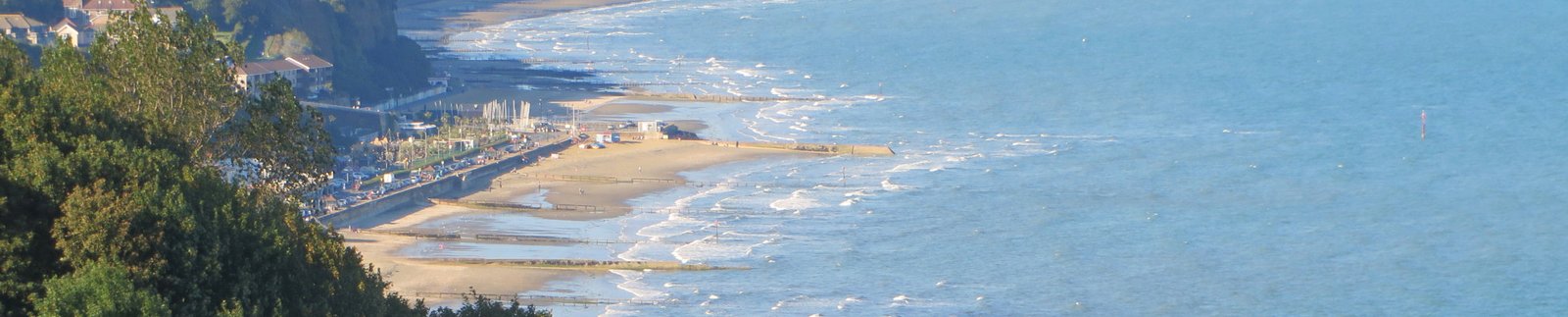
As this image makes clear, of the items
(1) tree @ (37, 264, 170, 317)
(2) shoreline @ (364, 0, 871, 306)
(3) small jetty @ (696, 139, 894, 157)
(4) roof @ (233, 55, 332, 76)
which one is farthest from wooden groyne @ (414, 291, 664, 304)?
(4) roof @ (233, 55, 332, 76)

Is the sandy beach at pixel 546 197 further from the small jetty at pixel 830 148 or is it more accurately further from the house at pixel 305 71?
the house at pixel 305 71

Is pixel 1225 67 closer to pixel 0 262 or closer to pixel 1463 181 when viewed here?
pixel 1463 181

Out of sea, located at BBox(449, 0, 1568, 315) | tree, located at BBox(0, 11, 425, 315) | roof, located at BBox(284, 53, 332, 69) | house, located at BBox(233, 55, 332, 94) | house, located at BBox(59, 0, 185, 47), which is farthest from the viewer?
house, located at BBox(59, 0, 185, 47)

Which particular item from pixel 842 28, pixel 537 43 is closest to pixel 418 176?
pixel 537 43

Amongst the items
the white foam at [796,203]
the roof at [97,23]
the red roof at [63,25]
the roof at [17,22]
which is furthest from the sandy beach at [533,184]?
the roof at [17,22]

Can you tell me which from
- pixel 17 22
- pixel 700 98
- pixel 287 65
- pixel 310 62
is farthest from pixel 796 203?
pixel 17 22

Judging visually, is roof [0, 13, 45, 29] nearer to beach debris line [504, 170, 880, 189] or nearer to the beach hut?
the beach hut
